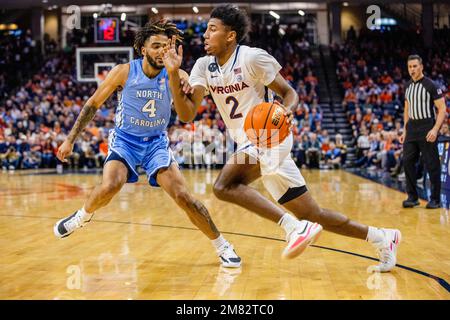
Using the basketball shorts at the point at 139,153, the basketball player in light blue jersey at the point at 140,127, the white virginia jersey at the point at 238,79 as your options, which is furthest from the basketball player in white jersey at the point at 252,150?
the basketball shorts at the point at 139,153

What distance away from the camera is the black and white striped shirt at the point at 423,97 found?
8617 millimetres

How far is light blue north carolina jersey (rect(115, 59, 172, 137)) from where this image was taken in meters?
5.27

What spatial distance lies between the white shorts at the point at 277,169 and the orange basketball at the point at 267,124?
0.14 meters

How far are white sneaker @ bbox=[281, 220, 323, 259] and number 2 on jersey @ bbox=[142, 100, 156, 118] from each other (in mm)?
1754

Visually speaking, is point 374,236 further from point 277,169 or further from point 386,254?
point 277,169

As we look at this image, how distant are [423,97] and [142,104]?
4.84 metres

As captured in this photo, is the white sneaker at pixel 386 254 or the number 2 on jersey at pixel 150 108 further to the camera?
the number 2 on jersey at pixel 150 108

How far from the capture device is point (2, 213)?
880 centimetres

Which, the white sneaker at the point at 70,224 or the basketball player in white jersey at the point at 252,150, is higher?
the basketball player in white jersey at the point at 252,150

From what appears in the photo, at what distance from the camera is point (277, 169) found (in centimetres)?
432

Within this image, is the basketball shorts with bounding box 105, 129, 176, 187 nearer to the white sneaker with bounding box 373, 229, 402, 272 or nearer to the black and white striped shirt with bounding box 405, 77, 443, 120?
the white sneaker with bounding box 373, 229, 402, 272

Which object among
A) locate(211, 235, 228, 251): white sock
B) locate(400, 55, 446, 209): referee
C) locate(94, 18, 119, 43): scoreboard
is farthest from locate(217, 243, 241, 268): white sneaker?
locate(94, 18, 119, 43): scoreboard

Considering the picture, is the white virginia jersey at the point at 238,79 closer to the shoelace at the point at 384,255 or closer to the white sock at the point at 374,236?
the white sock at the point at 374,236

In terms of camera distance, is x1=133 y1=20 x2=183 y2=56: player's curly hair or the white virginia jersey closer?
the white virginia jersey
